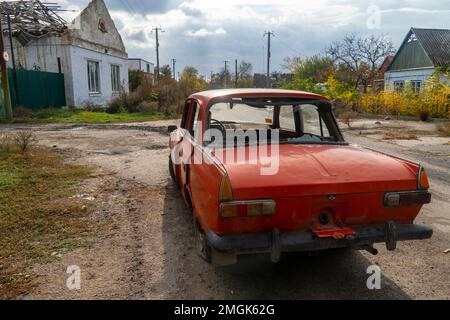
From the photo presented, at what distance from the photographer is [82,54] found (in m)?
20.7

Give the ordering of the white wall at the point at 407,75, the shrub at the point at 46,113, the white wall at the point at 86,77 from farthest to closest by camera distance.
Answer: the white wall at the point at 407,75 < the white wall at the point at 86,77 < the shrub at the point at 46,113

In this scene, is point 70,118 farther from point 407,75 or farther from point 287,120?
point 407,75

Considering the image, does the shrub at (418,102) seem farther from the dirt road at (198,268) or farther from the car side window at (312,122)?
the car side window at (312,122)

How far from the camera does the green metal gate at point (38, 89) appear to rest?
688 inches

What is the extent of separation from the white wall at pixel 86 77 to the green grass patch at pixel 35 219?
14321mm

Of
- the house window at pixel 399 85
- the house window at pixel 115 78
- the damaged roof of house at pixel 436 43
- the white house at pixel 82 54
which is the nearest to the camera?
the white house at pixel 82 54

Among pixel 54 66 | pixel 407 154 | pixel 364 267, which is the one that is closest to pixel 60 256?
pixel 364 267

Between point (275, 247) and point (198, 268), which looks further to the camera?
point (198, 268)

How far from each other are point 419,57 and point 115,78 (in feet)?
78.3

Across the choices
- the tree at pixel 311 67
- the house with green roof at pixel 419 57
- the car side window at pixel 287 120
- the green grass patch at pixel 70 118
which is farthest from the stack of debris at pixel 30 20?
the tree at pixel 311 67

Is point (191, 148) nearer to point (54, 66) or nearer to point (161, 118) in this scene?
point (161, 118)

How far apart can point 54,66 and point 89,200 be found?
56.3ft

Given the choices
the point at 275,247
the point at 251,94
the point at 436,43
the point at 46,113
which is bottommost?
the point at 275,247

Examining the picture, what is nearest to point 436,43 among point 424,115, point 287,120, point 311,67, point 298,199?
point 424,115
